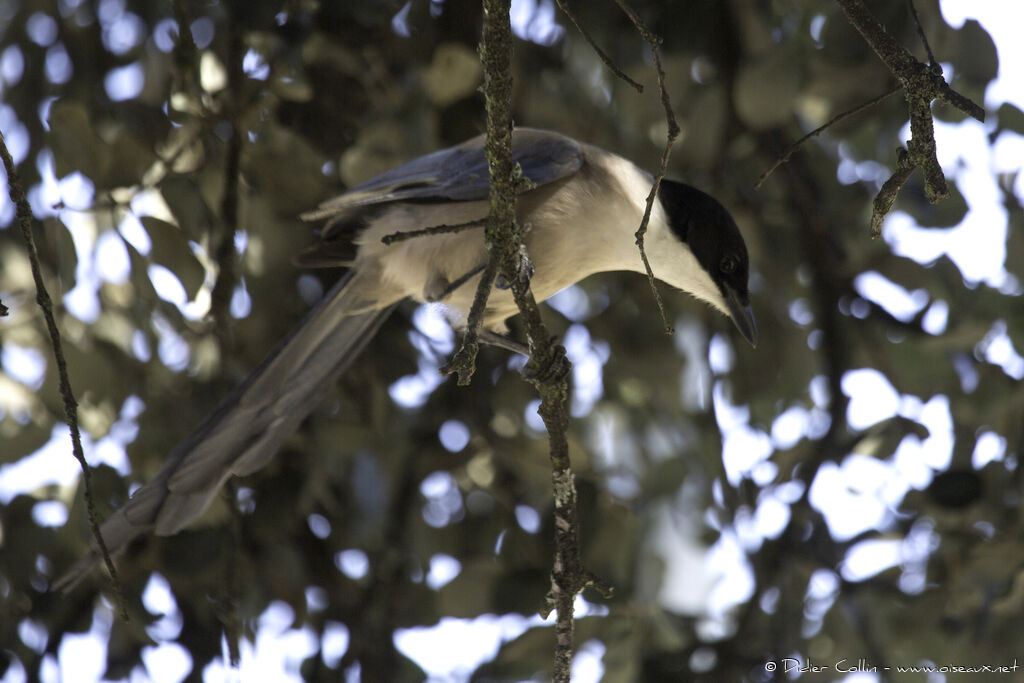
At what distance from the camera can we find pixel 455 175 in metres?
1.99

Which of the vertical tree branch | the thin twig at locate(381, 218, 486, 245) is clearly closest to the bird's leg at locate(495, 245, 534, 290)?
the vertical tree branch

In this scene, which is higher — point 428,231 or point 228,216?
point 428,231

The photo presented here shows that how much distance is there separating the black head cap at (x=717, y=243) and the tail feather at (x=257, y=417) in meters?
0.73

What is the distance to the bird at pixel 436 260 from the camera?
1.94 m

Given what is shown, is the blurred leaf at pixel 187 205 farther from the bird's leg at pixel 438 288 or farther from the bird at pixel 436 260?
the bird's leg at pixel 438 288

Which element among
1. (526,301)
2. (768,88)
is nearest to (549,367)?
(526,301)

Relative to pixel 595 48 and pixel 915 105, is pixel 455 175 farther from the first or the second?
pixel 915 105

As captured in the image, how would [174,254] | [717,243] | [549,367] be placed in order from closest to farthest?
[549,367] → [174,254] → [717,243]

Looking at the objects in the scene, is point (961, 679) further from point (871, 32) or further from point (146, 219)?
point (146, 219)

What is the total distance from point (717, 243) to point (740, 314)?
171 millimetres

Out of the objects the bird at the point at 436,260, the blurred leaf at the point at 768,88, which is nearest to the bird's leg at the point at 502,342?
the bird at the point at 436,260

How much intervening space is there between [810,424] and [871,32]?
146cm

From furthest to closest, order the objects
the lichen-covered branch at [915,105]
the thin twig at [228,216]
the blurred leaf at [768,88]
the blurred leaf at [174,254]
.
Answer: the thin twig at [228,216]
the blurred leaf at [768,88]
the blurred leaf at [174,254]
the lichen-covered branch at [915,105]

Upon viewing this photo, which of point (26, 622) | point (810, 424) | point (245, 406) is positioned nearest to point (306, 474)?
point (245, 406)
